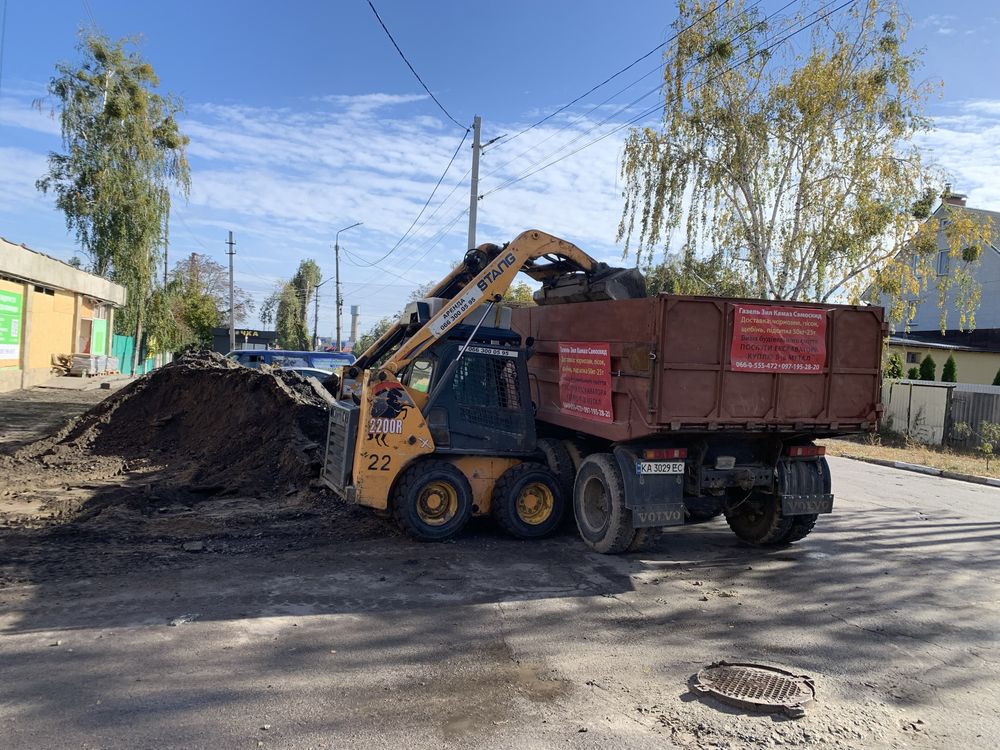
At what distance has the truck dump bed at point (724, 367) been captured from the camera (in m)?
6.46

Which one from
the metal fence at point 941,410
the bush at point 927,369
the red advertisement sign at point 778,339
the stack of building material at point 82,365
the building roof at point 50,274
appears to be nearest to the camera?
the red advertisement sign at point 778,339

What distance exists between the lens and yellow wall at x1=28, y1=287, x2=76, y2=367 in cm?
2441

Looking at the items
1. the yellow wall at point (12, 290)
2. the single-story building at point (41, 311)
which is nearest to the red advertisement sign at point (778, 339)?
the single-story building at point (41, 311)

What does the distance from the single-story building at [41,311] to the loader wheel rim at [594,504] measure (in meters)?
20.3

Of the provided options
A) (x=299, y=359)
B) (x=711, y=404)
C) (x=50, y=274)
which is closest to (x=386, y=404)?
(x=711, y=404)

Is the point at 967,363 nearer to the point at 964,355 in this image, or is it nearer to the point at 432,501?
the point at 964,355

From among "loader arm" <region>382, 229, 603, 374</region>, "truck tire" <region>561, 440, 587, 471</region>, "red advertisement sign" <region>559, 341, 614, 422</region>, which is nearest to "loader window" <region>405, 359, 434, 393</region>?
"loader arm" <region>382, 229, 603, 374</region>

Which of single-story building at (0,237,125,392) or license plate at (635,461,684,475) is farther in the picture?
single-story building at (0,237,125,392)

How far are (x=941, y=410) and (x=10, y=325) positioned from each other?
2816cm

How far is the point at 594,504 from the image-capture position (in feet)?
24.6

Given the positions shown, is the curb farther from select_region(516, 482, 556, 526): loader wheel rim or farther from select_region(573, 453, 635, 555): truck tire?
select_region(516, 482, 556, 526): loader wheel rim

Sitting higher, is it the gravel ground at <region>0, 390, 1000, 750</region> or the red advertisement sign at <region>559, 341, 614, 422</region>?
the red advertisement sign at <region>559, 341, 614, 422</region>

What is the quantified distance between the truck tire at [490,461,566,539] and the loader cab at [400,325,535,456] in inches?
11.0

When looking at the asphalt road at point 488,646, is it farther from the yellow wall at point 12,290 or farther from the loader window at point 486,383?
the yellow wall at point 12,290
